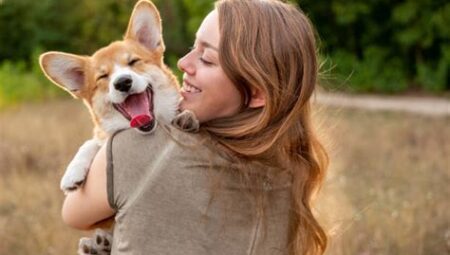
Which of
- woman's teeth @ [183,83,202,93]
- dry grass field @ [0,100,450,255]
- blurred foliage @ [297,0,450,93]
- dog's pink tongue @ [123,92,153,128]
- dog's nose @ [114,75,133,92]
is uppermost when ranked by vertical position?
dog's nose @ [114,75,133,92]

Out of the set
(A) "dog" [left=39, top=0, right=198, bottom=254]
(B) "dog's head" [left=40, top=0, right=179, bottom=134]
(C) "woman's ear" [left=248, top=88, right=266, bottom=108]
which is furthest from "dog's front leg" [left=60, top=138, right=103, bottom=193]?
(C) "woman's ear" [left=248, top=88, right=266, bottom=108]

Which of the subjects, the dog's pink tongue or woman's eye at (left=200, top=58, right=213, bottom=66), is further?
the dog's pink tongue

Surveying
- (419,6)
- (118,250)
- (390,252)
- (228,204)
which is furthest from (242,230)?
(419,6)

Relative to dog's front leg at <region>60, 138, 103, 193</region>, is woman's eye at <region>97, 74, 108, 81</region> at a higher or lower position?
higher

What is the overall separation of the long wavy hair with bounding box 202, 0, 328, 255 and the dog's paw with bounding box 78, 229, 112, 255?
437 mm

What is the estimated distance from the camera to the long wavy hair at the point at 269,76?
101 inches

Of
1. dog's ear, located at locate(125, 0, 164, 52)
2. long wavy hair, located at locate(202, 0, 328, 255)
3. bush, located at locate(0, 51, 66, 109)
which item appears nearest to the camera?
long wavy hair, located at locate(202, 0, 328, 255)

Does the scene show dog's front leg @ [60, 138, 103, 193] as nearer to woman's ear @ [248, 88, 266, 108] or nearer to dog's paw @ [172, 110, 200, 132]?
dog's paw @ [172, 110, 200, 132]

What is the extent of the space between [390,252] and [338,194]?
149 cm

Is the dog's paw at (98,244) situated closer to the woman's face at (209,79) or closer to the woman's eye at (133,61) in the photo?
the woman's face at (209,79)

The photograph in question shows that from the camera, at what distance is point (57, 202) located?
285 inches

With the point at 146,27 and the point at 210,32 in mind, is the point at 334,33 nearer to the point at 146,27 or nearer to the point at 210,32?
the point at 146,27

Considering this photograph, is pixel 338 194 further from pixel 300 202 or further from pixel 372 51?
pixel 372 51

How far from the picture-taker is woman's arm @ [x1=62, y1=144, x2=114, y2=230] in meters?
2.48
